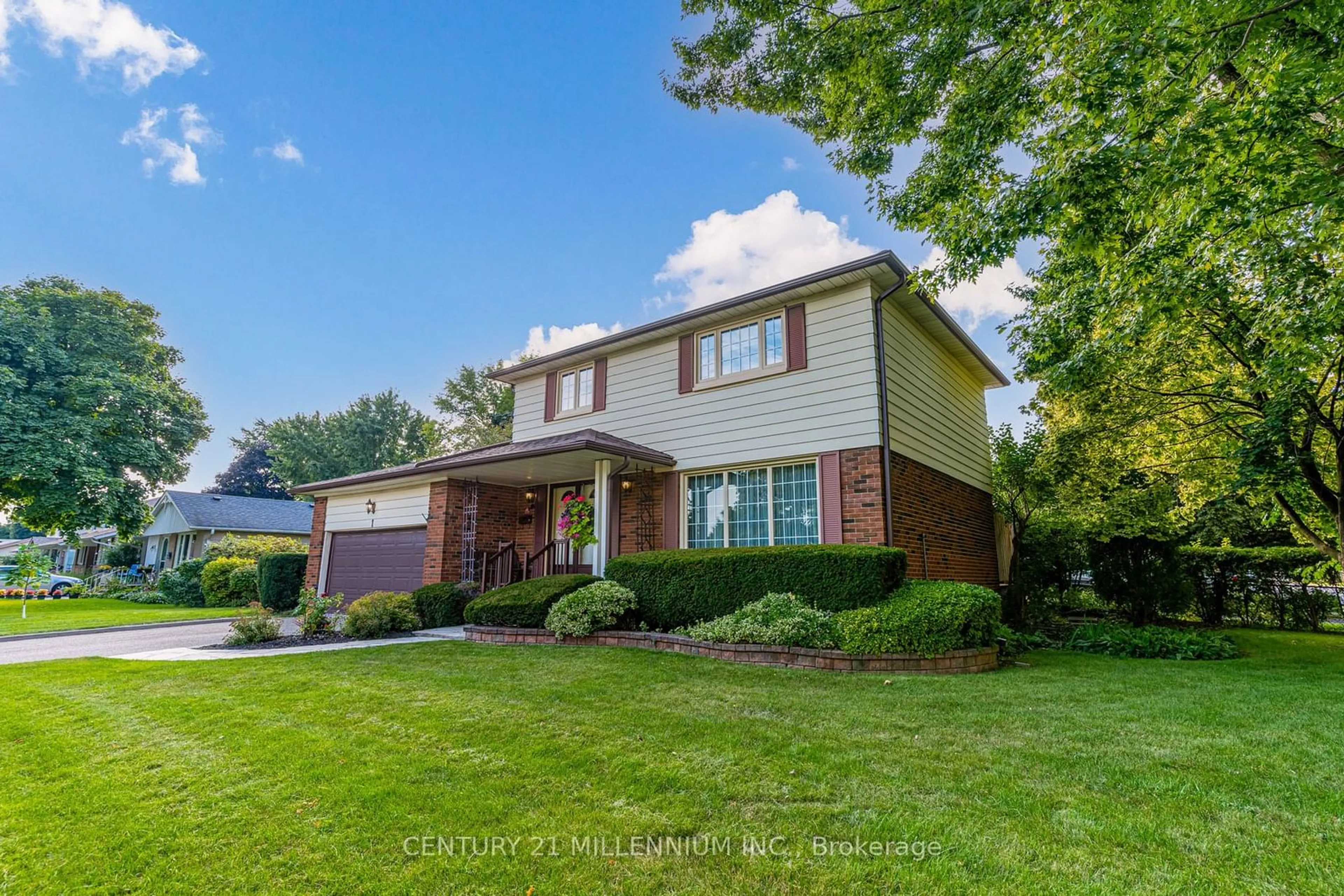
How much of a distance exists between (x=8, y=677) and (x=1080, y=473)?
48.8 feet

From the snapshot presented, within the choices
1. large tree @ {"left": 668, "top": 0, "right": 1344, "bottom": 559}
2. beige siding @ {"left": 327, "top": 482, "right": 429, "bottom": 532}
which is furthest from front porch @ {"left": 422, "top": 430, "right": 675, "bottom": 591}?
large tree @ {"left": 668, "top": 0, "right": 1344, "bottom": 559}

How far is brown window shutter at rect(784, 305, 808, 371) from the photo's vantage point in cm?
924

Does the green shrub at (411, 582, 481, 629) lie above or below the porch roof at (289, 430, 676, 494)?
below

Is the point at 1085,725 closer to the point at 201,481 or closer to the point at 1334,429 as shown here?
the point at 1334,429

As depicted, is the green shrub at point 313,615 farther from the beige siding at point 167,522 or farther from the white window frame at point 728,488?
the beige siding at point 167,522

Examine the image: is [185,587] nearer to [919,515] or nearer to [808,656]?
[808,656]

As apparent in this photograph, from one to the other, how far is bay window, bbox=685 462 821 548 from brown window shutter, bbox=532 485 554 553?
381 cm

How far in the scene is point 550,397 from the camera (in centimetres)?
1266

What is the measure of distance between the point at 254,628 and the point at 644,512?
6454mm

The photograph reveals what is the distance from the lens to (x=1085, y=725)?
406 centimetres

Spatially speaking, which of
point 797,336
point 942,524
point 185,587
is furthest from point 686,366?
point 185,587

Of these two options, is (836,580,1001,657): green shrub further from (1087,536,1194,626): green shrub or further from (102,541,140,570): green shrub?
(102,541,140,570): green shrub

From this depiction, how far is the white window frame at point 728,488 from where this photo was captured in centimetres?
880

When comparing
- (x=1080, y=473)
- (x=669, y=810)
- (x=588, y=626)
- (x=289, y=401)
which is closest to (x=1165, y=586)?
(x=1080, y=473)
